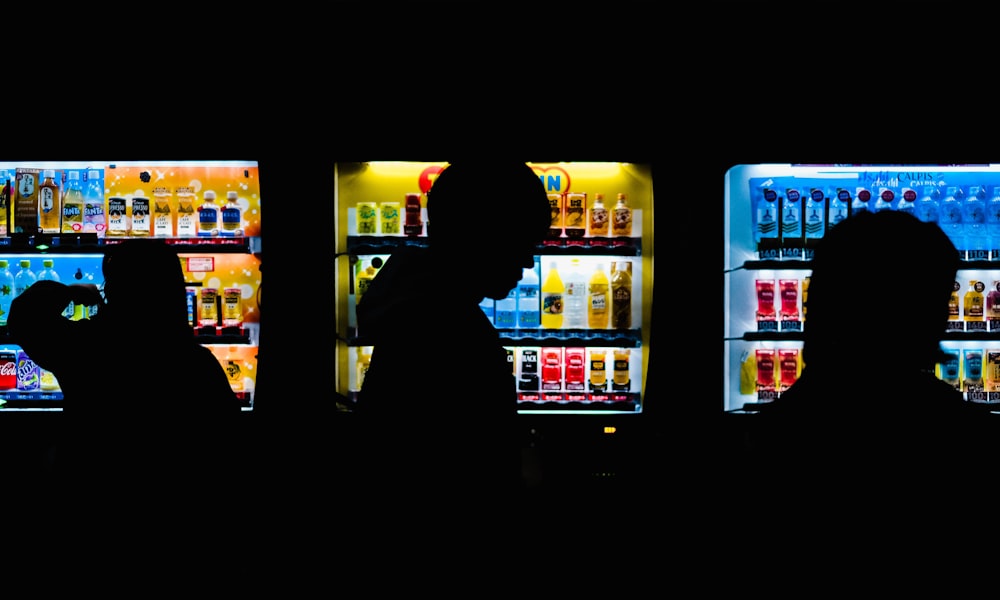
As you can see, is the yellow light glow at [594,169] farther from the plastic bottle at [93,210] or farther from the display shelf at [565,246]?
the plastic bottle at [93,210]

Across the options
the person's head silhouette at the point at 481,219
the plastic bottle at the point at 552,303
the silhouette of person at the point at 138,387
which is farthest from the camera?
the plastic bottle at the point at 552,303

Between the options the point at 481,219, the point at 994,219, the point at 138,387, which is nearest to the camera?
the point at 481,219

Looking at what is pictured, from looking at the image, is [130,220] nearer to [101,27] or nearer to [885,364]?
[101,27]

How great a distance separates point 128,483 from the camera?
1.79 meters

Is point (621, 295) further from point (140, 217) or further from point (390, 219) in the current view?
point (140, 217)

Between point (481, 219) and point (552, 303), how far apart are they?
210 centimetres

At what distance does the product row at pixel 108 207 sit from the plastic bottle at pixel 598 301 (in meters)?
1.58

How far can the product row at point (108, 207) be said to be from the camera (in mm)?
3049

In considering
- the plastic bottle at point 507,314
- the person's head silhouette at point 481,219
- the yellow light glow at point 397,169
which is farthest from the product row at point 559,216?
the person's head silhouette at point 481,219

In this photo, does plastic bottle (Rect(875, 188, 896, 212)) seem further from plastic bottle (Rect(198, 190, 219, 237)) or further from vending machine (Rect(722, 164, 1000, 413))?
plastic bottle (Rect(198, 190, 219, 237))

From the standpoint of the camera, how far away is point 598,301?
3.21 m

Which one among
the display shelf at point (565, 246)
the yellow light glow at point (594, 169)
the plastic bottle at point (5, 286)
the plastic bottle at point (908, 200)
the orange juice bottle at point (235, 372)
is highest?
the yellow light glow at point (594, 169)

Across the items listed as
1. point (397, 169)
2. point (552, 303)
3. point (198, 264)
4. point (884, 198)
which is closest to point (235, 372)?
point (198, 264)

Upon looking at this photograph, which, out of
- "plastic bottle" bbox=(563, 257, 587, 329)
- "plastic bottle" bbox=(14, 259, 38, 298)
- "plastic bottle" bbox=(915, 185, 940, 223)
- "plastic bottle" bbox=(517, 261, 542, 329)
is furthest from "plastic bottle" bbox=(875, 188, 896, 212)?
"plastic bottle" bbox=(14, 259, 38, 298)
